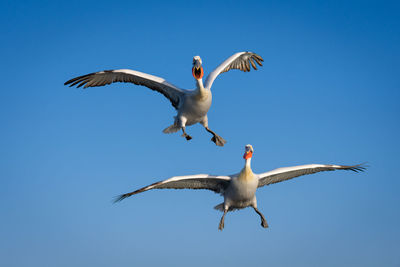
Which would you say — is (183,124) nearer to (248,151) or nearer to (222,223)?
(248,151)

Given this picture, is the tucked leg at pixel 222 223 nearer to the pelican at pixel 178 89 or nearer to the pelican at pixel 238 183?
the pelican at pixel 238 183

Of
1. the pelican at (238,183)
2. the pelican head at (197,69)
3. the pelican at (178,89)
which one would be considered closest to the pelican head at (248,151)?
the pelican at (238,183)

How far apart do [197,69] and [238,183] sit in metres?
3.95

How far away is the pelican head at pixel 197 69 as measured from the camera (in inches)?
672

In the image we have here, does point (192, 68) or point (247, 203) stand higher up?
point (192, 68)

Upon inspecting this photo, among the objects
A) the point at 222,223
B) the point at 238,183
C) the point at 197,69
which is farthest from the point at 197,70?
the point at 222,223

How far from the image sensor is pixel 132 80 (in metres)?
17.8

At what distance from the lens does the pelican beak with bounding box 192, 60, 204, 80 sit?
17067mm

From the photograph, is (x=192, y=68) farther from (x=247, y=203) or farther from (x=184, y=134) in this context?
(x=247, y=203)

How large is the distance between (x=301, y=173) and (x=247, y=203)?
94.5 inches

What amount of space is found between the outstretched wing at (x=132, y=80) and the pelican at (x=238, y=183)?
114 inches

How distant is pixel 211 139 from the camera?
1923cm

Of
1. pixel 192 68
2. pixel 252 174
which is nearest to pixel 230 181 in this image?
pixel 252 174

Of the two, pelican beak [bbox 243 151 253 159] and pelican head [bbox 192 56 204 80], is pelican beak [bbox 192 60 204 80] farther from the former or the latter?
pelican beak [bbox 243 151 253 159]
